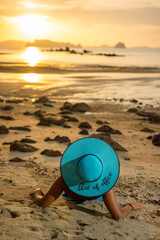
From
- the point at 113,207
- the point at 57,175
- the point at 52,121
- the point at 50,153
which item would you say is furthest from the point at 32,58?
the point at 113,207

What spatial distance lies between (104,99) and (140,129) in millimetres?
5890

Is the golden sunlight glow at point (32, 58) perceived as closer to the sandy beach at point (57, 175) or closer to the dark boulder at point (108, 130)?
the sandy beach at point (57, 175)

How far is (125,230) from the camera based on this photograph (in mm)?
3539

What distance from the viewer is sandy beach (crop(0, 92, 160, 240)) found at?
134 inches

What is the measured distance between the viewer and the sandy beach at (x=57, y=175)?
3398 mm

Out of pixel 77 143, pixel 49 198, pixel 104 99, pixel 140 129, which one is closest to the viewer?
pixel 77 143

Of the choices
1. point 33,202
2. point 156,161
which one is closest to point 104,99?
point 156,161

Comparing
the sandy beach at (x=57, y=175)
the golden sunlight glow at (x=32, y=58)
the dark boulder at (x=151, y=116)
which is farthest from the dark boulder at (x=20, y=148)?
the golden sunlight glow at (x=32, y=58)

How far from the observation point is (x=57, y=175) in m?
5.33

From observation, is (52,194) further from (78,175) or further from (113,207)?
(113,207)

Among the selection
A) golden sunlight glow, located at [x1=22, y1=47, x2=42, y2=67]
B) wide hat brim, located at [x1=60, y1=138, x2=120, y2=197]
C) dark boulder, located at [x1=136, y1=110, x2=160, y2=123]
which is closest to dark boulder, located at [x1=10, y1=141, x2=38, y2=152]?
wide hat brim, located at [x1=60, y1=138, x2=120, y2=197]

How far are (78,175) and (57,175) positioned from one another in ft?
6.89

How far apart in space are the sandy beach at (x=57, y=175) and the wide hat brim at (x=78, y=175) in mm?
471

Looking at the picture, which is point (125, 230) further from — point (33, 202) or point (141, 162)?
point (141, 162)
